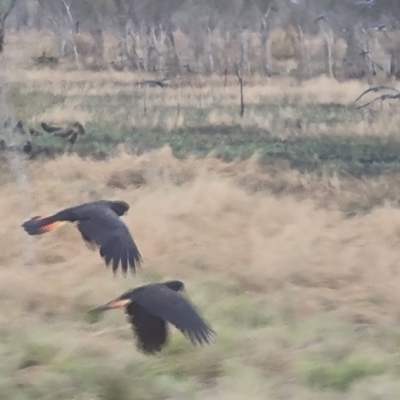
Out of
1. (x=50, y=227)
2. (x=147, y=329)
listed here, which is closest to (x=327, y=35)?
(x=50, y=227)

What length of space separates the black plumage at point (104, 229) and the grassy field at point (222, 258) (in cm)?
44

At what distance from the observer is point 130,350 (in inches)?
161

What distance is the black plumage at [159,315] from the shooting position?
3664 mm

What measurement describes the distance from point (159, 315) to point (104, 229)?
77 centimetres

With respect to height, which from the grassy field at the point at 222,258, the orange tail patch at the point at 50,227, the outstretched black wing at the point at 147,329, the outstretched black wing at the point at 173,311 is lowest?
the grassy field at the point at 222,258

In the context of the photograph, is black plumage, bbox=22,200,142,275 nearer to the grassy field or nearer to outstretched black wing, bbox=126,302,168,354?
outstretched black wing, bbox=126,302,168,354

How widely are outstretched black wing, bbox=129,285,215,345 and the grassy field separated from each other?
10.8 inches

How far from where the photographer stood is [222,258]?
5.90 meters

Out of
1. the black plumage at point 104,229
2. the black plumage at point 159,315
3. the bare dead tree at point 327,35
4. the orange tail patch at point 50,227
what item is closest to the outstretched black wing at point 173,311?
the black plumage at point 159,315

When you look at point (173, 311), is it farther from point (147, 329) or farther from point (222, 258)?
point (222, 258)

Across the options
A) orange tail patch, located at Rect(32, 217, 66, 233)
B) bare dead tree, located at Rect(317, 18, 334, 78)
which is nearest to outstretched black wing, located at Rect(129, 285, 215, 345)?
orange tail patch, located at Rect(32, 217, 66, 233)

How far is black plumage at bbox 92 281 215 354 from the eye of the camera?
12.0ft

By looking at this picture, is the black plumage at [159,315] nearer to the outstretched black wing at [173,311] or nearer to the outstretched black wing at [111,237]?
the outstretched black wing at [173,311]

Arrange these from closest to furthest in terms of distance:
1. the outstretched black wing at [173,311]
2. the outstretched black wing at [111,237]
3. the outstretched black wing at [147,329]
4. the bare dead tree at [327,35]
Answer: the outstretched black wing at [173,311] < the outstretched black wing at [147,329] < the outstretched black wing at [111,237] < the bare dead tree at [327,35]
